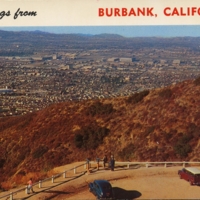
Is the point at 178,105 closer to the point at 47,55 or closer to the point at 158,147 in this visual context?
the point at 158,147

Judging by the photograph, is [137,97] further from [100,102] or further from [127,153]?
[127,153]

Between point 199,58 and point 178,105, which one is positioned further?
point 178,105

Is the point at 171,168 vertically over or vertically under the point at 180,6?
under

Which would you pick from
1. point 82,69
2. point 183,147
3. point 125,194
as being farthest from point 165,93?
point 125,194

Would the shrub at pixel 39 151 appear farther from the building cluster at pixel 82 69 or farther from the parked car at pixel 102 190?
the parked car at pixel 102 190

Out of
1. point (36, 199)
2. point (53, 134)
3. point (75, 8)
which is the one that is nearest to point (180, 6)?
point (75, 8)

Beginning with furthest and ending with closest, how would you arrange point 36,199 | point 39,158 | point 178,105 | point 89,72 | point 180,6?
point 178,105, point 39,158, point 89,72, point 36,199, point 180,6

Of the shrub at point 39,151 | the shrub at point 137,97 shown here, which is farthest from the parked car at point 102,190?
the shrub at point 137,97
